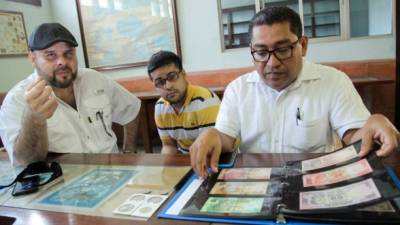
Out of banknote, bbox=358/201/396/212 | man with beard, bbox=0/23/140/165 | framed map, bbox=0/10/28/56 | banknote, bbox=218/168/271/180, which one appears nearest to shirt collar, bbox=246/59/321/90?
banknote, bbox=218/168/271/180

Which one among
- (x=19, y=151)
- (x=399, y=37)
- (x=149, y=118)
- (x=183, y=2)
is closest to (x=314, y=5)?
(x=399, y=37)

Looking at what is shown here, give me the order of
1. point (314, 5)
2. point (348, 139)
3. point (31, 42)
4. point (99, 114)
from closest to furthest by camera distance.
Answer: point (348, 139), point (31, 42), point (99, 114), point (314, 5)

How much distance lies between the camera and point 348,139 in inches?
45.1

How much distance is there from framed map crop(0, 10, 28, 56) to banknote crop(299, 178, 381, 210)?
4.09 metres

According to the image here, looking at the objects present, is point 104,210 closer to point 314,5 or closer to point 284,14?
point 284,14

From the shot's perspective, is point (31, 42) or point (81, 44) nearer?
point (31, 42)

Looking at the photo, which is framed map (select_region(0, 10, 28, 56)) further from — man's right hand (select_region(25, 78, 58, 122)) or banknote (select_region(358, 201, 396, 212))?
banknote (select_region(358, 201, 396, 212))

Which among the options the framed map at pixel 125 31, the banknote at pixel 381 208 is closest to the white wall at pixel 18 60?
the framed map at pixel 125 31

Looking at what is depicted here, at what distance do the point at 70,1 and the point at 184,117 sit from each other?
356 centimetres

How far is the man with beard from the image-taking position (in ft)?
4.21

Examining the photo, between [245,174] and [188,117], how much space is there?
98 centimetres

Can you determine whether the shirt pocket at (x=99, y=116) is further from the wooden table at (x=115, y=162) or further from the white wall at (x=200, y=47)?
the white wall at (x=200, y=47)

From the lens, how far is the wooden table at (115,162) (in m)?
0.74

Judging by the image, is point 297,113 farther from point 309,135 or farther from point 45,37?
point 45,37
